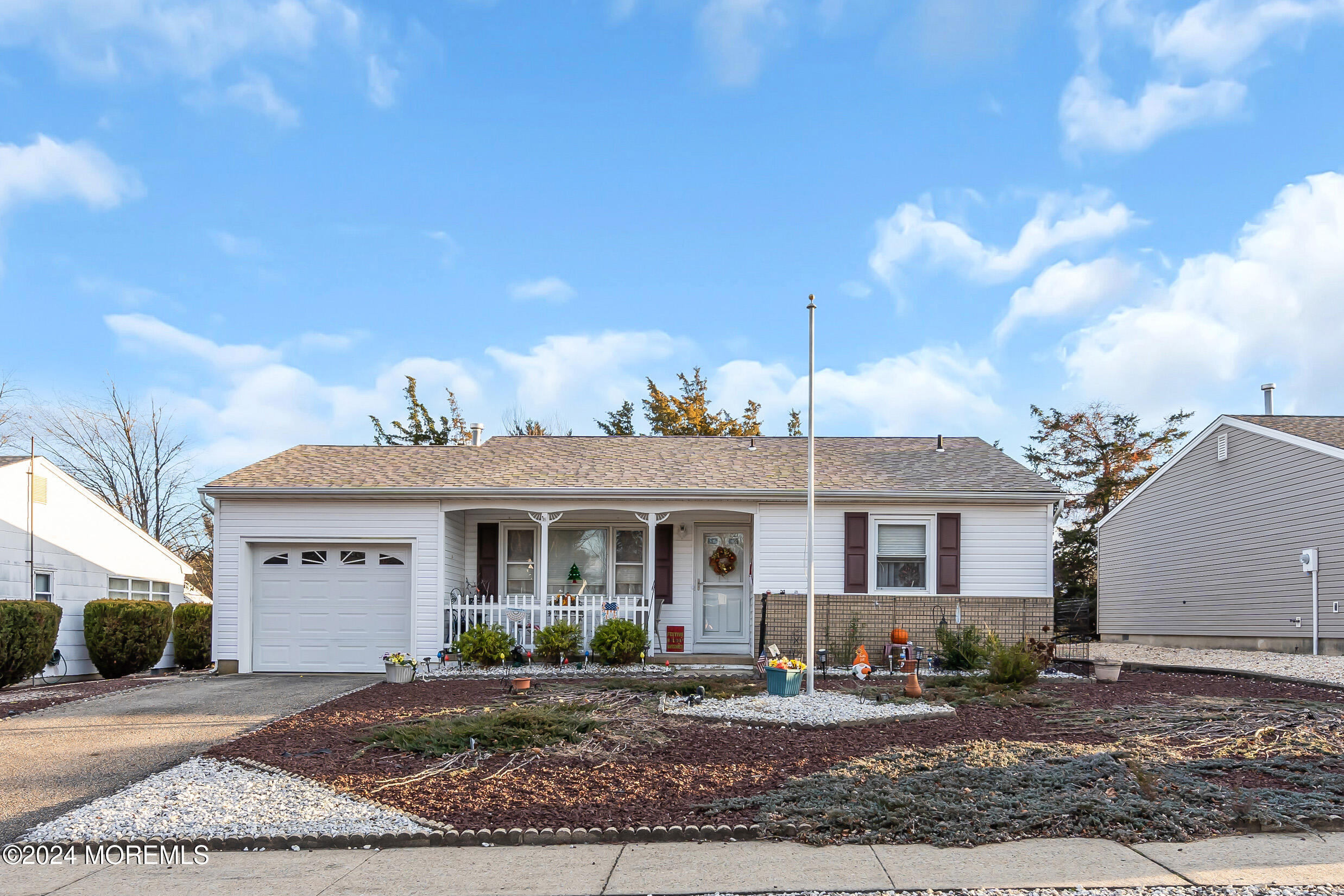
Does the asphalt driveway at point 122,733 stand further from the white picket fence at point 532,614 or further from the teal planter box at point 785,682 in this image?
the teal planter box at point 785,682

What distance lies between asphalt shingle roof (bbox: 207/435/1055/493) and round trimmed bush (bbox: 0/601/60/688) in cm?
319

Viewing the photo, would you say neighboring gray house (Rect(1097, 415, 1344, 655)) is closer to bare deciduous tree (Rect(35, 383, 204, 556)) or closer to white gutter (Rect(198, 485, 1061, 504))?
white gutter (Rect(198, 485, 1061, 504))

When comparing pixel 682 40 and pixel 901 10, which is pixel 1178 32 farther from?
pixel 682 40

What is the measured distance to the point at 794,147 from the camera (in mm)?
14523

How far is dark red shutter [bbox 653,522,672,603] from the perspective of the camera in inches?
628

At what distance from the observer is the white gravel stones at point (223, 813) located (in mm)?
5863

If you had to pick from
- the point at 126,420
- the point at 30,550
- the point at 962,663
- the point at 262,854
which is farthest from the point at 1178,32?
the point at 126,420

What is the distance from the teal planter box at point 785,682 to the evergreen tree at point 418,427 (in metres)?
20.7

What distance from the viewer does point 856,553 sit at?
1480 cm

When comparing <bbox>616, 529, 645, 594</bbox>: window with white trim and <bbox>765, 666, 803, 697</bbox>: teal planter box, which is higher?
<bbox>616, 529, 645, 594</bbox>: window with white trim

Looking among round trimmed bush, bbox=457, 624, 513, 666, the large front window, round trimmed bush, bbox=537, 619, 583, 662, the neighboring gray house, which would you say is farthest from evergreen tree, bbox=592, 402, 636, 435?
round trimmed bush, bbox=457, 624, 513, 666

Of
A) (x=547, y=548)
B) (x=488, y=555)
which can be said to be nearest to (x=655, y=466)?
(x=547, y=548)

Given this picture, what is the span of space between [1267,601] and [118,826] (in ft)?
61.8

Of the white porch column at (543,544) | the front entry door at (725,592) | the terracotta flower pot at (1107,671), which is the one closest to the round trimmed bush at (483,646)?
the white porch column at (543,544)
